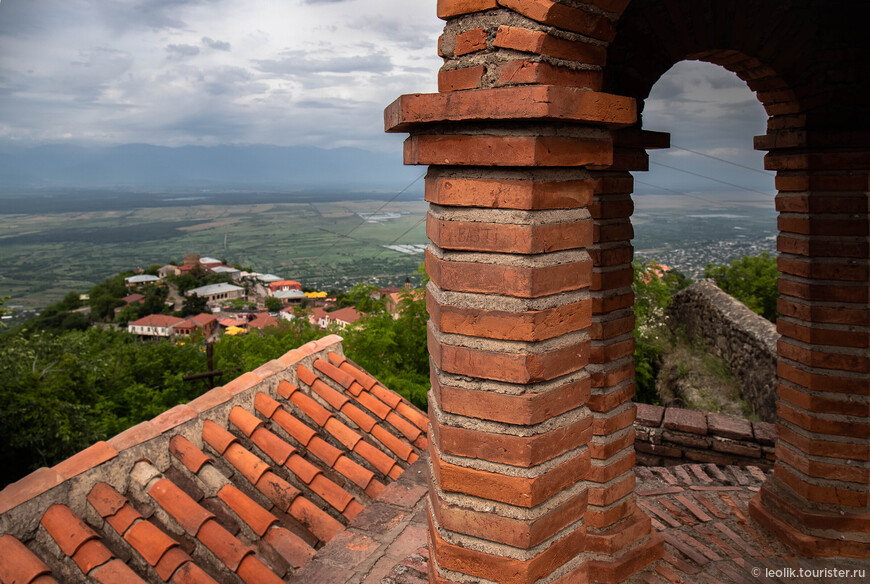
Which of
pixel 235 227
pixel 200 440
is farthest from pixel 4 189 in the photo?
pixel 200 440

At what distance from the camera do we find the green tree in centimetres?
1570

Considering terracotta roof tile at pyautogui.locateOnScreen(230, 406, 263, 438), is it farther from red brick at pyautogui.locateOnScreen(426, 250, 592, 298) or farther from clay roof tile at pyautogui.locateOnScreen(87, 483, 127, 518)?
red brick at pyautogui.locateOnScreen(426, 250, 592, 298)

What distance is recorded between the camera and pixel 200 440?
3740 mm

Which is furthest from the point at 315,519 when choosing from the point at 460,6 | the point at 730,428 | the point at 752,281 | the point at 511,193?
the point at 752,281

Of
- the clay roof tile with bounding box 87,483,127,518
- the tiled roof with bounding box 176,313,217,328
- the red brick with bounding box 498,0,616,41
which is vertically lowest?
the tiled roof with bounding box 176,313,217,328

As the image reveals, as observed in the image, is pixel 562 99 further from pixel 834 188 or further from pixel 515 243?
pixel 834 188

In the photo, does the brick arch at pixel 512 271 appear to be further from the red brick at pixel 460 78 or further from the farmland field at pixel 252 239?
the farmland field at pixel 252 239

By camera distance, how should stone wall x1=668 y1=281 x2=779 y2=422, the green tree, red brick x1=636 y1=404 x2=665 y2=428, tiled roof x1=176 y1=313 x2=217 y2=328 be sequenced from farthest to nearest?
tiled roof x1=176 y1=313 x2=217 y2=328 < the green tree < stone wall x1=668 y1=281 x2=779 y2=422 < red brick x1=636 y1=404 x2=665 y2=428

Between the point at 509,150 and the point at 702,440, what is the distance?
5762 millimetres

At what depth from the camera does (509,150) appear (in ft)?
5.59

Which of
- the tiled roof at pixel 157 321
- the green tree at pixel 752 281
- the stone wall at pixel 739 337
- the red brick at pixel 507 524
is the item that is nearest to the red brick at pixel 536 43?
the red brick at pixel 507 524

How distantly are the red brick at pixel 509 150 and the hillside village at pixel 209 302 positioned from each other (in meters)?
18.4

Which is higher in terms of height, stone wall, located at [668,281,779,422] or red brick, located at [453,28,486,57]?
red brick, located at [453,28,486,57]

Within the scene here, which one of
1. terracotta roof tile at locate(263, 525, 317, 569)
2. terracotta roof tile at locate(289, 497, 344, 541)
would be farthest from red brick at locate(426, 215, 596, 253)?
terracotta roof tile at locate(289, 497, 344, 541)
